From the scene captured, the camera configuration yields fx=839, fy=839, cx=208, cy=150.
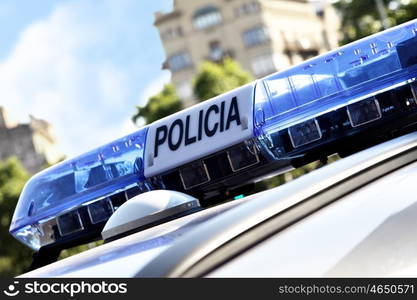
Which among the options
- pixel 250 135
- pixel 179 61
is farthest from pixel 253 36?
pixel 250 135

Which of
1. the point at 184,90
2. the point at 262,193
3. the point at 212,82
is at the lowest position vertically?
the point at 262,193

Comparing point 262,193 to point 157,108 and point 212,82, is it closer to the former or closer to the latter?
point 212,82

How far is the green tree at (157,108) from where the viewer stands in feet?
164

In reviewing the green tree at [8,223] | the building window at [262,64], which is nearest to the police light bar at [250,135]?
the green tree at [8,223]

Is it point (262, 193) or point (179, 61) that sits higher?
point (179, 61)

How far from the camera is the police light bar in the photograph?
7.43 meters

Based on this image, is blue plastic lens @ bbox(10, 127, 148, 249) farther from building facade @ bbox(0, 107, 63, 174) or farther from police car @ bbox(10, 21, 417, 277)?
building facade @ bbox(0, 107, 63, 174)

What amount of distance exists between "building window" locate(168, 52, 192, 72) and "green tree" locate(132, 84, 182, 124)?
511 inches

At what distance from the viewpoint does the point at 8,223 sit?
45.2 meters

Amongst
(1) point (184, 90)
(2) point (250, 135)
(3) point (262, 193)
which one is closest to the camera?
(3) point (262, 193)

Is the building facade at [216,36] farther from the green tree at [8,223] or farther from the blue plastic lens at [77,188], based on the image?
the blue plastic lens at [77,188]

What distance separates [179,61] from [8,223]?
85.5 ft

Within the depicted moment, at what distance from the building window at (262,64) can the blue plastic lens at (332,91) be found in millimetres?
59822

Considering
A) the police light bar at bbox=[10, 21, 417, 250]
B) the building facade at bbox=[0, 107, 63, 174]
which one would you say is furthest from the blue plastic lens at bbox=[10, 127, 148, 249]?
the building facade at bbox=[0, 107, 63, 174]
